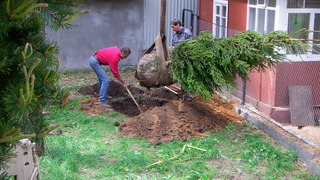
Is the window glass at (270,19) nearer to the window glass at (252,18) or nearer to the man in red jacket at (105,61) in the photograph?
the window glass at (252,18)

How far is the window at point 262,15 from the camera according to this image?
A: 29.2 feet

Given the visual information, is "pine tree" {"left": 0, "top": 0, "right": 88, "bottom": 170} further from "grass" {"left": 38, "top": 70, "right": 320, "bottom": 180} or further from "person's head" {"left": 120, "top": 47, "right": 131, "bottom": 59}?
"person's head" {"left": 120, "top": 47, "right": 131, "bottom": 59}

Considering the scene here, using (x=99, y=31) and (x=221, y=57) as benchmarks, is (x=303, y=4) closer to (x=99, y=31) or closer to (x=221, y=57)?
(x=221, y=57)

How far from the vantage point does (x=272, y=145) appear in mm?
6504

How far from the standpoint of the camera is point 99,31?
14.0 m

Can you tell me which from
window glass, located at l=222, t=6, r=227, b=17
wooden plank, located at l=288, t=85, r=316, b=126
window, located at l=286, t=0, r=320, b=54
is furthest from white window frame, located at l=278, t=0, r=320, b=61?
window glass, located at l=222, t=6, r=227, b=17

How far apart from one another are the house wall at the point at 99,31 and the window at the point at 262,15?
5.31 metres

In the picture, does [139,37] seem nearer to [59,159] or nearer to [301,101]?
[301,101]

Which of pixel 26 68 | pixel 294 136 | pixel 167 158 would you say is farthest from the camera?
pixel 294 136

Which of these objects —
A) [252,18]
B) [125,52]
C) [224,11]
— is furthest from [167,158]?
[224,11]

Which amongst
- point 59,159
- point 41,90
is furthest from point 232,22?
point 41,90

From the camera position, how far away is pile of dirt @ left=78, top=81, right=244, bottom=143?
22.7 ft

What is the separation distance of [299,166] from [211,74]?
2060mm

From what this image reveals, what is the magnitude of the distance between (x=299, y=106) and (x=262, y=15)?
8.12ft
